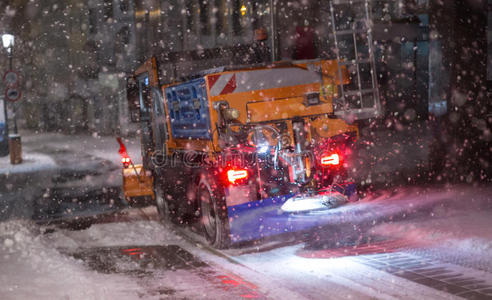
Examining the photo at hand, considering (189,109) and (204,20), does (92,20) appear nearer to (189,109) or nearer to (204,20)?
(204,20)

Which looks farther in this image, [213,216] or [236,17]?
[236,17]

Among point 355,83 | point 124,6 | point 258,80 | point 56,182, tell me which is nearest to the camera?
point 258,80

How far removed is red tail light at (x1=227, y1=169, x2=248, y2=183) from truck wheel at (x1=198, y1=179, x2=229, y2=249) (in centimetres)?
24

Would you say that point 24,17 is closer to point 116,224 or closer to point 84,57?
point 84,57

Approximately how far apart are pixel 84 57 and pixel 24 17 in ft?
44.8

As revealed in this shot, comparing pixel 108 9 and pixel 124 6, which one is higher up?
pixel 108 9

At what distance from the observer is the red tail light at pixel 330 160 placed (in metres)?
7.59

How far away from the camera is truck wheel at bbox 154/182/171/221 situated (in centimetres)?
974

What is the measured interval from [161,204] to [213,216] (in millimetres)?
2752

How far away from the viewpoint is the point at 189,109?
8.28 meters

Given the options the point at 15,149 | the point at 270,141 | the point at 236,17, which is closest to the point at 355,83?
the point at 270,141

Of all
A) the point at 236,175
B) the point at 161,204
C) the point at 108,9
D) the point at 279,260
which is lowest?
the point at 279,260

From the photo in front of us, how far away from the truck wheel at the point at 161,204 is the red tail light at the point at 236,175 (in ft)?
9.12
